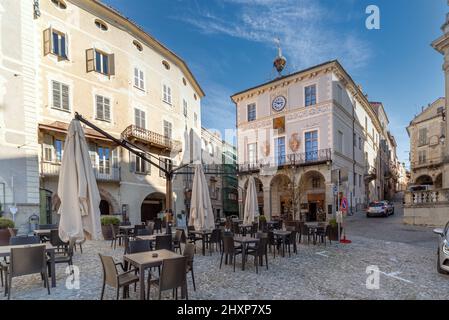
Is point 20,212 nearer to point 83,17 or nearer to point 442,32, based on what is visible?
point 83,17

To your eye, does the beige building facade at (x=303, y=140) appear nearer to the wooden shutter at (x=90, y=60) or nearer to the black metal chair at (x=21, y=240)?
the wooden shutter at (x=90, y=60)

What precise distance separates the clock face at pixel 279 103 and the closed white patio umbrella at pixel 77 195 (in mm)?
23104

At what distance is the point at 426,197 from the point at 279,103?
49.3 feet

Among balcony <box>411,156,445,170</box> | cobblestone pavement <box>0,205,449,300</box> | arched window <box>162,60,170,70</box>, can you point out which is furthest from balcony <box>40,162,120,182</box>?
balcony <box>411,156,445,170</box>

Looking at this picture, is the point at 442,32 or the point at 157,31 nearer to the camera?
the point at 442,32

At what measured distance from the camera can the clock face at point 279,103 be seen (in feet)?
88.1

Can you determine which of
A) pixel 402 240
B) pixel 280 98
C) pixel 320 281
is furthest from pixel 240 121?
pixel 320 281

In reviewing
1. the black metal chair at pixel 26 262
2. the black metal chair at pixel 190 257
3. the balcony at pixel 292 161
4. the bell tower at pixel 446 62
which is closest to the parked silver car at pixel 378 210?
the bell tower at pixel 446 62

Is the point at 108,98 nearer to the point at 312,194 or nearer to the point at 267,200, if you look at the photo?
the point at 267,200

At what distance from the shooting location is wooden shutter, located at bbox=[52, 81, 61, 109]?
54.5 ft

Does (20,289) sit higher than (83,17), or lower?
lower

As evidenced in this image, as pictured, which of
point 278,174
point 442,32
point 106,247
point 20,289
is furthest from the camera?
point 278,174

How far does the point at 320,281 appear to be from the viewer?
6398mm
